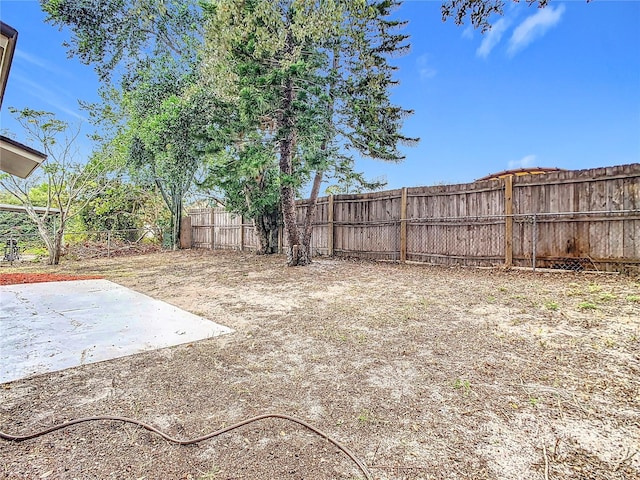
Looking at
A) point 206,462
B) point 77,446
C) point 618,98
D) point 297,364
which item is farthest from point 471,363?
point 618,98

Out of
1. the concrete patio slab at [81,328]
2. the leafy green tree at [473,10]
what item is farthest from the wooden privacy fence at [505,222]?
the concrete patio slab at [81,328]

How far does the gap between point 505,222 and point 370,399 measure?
5942 mm

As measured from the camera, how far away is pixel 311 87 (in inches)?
298

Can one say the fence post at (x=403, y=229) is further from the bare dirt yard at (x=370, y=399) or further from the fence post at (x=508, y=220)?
the bare dirt yard at (x=370, y=399)

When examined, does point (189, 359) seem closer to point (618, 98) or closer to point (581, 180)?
point (581, 180)

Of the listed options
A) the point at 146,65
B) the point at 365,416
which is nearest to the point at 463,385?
the point at 365,416

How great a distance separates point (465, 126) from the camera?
14.1 m

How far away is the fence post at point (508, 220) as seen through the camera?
262 inches

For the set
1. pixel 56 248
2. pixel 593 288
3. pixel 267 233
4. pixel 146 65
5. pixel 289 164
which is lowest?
pixel 593 288

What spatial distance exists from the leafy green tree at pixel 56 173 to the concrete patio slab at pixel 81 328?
19.1 ft

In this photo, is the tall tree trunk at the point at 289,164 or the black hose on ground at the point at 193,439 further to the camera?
the tall tree trunk at the point at 289,164

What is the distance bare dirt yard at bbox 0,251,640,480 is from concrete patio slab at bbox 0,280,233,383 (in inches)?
10.5

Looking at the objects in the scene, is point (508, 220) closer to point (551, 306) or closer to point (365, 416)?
point (551, 306)

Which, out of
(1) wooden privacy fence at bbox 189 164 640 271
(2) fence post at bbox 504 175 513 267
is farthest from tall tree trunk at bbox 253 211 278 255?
(2) fence post at bbox 504 175 513 267
